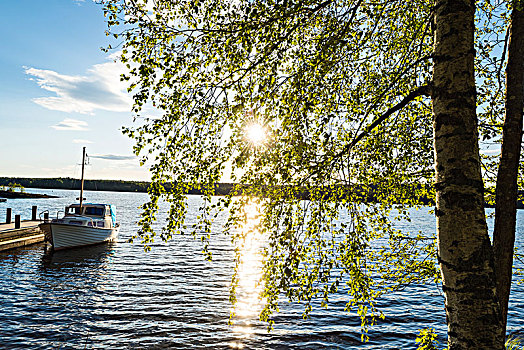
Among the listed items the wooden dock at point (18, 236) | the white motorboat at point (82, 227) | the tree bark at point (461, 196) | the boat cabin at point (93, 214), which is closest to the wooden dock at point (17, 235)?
the wooden dock at point (18, 236)

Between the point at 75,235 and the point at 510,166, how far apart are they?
32305 mm

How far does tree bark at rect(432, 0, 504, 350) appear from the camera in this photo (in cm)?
339

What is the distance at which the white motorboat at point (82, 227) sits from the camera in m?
29.3

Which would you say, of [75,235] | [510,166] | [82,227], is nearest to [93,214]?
[82,227]

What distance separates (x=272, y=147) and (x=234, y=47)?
1.62 meters

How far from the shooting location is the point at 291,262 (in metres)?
5.26

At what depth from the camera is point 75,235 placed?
30953 mm

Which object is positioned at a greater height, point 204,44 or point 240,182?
point 204,44

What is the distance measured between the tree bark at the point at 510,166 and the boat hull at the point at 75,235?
102 feet

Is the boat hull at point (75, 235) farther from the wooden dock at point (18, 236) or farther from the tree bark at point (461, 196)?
the tree bark at point (461, 196)

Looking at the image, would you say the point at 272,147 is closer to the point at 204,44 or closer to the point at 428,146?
the point at 204,44

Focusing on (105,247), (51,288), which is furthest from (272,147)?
(105,247)

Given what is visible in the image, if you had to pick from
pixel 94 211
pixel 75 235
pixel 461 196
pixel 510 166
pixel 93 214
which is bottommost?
pixel 75 235

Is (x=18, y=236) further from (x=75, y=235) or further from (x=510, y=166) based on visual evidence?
(x=510, y=166)
